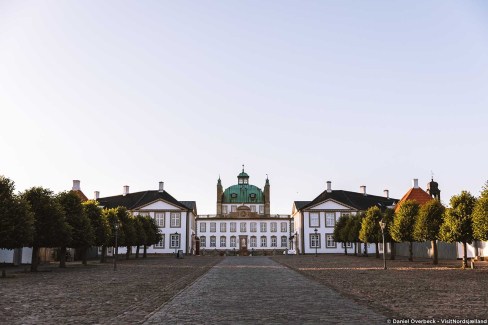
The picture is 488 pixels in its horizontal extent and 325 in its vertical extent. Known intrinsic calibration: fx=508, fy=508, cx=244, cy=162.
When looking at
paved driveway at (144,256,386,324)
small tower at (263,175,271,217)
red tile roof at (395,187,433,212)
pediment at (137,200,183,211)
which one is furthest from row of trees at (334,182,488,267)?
small tower at (263,175,271,217)

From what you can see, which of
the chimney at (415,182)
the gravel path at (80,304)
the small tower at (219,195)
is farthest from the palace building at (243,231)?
the gravel path at (80,304)

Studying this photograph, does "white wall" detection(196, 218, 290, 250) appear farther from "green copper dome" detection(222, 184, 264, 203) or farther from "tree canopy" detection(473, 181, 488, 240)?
"tree canopy" detection(473, 181, 488, 240)

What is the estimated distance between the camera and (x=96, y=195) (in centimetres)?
9881

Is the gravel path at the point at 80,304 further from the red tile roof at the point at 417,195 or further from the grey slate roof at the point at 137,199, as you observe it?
the grey slate roof at the point at 137,199

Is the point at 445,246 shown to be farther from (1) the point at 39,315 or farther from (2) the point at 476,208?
(1) the point at 39,315

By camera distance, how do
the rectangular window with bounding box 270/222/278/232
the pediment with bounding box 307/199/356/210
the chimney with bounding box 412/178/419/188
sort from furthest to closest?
the rectangular window with bounding box 270/222/278/232 → the pediment with bounding box 307/199/356/210 → the chimney with bounding box 412/178/419/188

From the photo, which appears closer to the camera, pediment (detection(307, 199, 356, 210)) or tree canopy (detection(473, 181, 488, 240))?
tree canopy (detection(473, 181, 488, 240))

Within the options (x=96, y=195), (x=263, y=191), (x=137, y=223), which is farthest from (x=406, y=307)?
(x=263, y=191)

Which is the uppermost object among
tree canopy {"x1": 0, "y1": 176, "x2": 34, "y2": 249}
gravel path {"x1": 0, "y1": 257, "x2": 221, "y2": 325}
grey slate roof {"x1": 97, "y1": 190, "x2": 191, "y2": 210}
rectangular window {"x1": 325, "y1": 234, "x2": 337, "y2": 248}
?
grey slate roof {"x1": 97, "y1": 190, "x2": 191, "y2": 210}

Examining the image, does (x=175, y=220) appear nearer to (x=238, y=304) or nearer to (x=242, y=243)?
(x=242, y=243)

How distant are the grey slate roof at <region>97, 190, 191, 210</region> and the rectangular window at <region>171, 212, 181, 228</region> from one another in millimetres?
1826

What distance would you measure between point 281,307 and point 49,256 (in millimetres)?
48175

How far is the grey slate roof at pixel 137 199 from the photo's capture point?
96.2m

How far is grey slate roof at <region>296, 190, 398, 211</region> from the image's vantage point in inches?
3856
